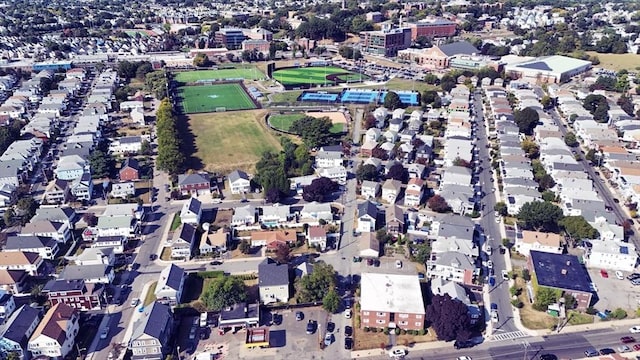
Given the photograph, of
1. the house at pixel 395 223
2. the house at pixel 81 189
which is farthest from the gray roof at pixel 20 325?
the house at pixel 395 223

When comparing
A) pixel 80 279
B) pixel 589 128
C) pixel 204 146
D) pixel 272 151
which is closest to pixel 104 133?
pixel 204 146

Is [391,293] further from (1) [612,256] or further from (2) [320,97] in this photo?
(2) [320,97]

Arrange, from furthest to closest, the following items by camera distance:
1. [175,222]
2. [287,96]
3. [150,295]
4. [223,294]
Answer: [287,96]
[175,222]
[150,295]
[223,294]

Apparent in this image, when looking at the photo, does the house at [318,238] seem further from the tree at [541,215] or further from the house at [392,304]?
the tree at [541,215]

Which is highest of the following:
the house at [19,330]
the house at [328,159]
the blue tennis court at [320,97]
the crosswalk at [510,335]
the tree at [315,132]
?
the blue tennis court at [320,97]

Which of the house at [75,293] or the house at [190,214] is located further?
the house at [190,214]

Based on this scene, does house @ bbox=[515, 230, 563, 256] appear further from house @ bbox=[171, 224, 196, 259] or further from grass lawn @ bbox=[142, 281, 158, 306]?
grass lawn @ bbox=[142, 281, 158, 306]

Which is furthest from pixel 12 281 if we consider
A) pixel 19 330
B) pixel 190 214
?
pixel 190 214

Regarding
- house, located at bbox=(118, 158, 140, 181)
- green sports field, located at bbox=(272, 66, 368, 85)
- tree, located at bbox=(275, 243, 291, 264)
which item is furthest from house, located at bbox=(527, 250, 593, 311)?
green sports field, located at bbox=(272, 66, 368, 85)
